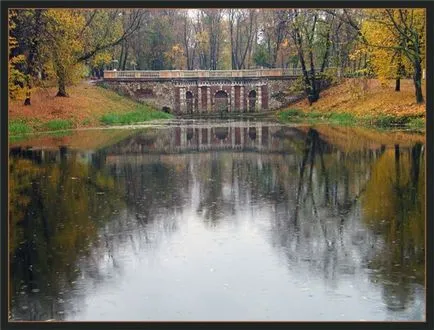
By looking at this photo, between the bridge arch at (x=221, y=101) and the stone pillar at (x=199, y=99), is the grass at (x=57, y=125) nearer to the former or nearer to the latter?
the stone pillar at (x=199, y=99)

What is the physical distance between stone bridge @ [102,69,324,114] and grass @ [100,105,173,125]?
12.5ft

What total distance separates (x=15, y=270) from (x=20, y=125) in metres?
27.1

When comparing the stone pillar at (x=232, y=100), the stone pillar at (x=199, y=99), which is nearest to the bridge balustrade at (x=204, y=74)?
the stone pillar at (x=232, y=100)

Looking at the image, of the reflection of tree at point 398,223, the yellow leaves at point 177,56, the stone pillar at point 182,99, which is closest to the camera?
the reflection of tree at point 398,223

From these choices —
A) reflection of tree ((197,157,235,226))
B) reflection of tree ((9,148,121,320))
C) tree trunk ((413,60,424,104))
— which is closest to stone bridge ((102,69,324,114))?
tree trunk ((413,60,424,104))

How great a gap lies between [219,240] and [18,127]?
26.0 metres

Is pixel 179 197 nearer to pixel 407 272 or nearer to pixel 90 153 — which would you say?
pixel 407 272

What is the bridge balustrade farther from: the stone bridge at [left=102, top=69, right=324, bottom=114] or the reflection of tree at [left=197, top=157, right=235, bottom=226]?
the reflection of tree at [left=197, top=157, right=235, bottom=226]

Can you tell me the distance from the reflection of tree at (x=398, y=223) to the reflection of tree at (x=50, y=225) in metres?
4.34

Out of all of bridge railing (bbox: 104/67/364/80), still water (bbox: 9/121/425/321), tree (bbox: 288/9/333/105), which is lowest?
still water (bbox: 9/121/425/321)

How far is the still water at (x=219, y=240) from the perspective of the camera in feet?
27.4

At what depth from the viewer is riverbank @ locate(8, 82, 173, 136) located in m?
37.6

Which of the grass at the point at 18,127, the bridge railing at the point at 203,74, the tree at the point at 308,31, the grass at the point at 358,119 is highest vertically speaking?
the tree at the point at 308,31

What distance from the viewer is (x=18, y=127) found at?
35188 millimetres
